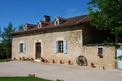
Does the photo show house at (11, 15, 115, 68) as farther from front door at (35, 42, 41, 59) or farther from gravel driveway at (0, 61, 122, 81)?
gravel driveway at (0, 61, 122, 81)

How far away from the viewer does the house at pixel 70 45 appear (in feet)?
63.3

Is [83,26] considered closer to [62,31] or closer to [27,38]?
[62,31]

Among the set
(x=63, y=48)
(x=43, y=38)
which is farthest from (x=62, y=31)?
(x=43, y=38)

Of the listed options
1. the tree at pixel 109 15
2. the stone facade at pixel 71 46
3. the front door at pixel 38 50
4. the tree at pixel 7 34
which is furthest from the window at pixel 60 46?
the tree at pixel 7 34

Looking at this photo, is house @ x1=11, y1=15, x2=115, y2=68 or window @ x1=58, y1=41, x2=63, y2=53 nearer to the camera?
house @ x1=11, y1=15, x2=115, y2=68

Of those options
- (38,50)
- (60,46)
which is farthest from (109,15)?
(38,50)

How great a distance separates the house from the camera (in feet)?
63.3

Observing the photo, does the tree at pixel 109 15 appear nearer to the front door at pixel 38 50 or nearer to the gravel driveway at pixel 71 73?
the gravel driveway at pixel 71 73

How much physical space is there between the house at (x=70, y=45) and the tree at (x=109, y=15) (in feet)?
27.3

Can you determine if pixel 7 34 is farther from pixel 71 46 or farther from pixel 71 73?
pixel 71 73

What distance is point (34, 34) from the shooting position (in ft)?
88.5

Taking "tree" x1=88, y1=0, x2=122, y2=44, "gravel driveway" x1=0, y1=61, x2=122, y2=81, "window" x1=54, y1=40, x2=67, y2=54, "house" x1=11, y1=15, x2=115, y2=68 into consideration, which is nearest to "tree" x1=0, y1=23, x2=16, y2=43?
"house" x1=11, y1=15, x2=115, y2=68

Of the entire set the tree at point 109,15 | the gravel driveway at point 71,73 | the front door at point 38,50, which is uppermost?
the tree at point 109,15

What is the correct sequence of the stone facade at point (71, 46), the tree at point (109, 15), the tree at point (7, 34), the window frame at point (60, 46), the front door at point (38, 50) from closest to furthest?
the tree at point (109, 15)
the stone facade at point (71, 46)
the window frame at point (60, 46)
the front door at point (38, 50)
the tree at point (7, 34)
